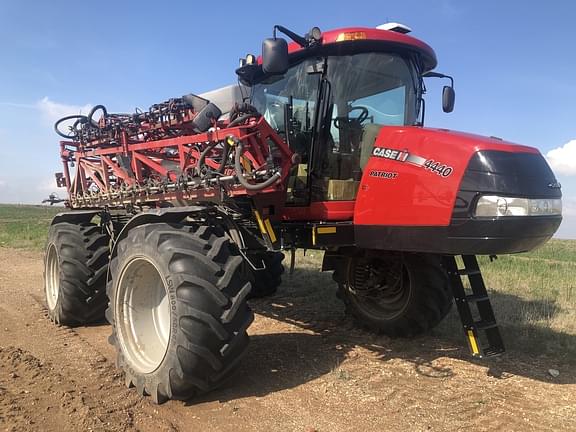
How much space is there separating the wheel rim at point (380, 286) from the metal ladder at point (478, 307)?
0.89 meters

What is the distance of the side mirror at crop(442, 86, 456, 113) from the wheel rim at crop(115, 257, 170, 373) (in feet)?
11.0

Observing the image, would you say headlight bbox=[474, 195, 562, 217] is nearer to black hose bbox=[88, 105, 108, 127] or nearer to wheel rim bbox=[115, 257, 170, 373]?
wheel rim bbox=[115, 257, 170, 373]

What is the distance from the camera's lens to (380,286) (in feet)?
17.7

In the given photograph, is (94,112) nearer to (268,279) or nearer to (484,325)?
(268,279)

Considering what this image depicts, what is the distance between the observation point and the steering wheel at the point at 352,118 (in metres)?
4.33

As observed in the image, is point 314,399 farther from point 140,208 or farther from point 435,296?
point 140,208

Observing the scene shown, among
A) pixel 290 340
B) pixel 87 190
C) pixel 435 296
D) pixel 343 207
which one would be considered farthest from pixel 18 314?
pixel 435 296

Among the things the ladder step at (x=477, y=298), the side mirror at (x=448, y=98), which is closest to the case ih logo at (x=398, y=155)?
the ladder step at (x=477, y=298)

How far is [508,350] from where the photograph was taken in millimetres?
4914

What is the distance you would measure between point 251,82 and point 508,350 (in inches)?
147

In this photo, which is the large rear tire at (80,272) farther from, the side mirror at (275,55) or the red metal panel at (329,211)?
the side mirror at (275,55)

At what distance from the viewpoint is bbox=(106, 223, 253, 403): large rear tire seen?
3475 mm

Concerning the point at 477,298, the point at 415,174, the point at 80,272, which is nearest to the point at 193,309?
the point at 415,174

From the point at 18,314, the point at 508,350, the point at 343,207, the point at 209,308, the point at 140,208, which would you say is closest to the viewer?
the point at 209,308
